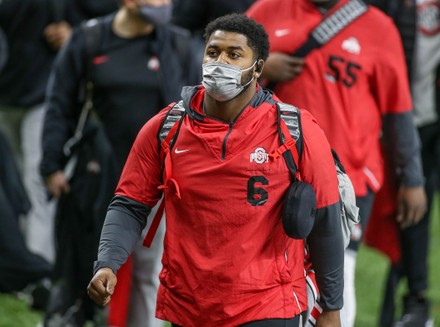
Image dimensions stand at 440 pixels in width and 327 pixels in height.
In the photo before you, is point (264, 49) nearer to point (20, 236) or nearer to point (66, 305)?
point (66, 305)

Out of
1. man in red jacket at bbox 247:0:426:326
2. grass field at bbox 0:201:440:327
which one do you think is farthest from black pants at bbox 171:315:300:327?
grass field at bbox 0:201:440:327

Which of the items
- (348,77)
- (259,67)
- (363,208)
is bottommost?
Answer: (363,208)

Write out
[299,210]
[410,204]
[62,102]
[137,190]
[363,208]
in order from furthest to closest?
[62,102] < [410,204] < [363,208] < [137,190] < [299,210]

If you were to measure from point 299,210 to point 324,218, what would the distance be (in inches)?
9.0

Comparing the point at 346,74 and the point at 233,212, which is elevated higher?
the point at 233,212

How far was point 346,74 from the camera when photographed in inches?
267

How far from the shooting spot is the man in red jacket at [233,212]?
5176mm

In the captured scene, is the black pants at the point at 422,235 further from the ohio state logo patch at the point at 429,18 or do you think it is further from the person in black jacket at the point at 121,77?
the person in black jacket at the point at 121,77

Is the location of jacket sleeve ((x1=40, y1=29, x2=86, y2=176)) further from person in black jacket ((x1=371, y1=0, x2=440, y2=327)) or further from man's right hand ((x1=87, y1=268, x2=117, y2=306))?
man's right hand ((x1=87, y1=268, x2=117, y2=306))

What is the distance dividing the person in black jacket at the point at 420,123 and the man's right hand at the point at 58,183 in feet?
6.57

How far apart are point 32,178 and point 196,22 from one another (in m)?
1.72

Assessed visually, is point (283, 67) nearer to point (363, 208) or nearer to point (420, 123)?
point (363, 208)

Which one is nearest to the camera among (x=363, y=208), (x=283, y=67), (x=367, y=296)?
(x=283, y=67)

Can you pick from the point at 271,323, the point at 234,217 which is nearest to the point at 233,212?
the point at 234,217
